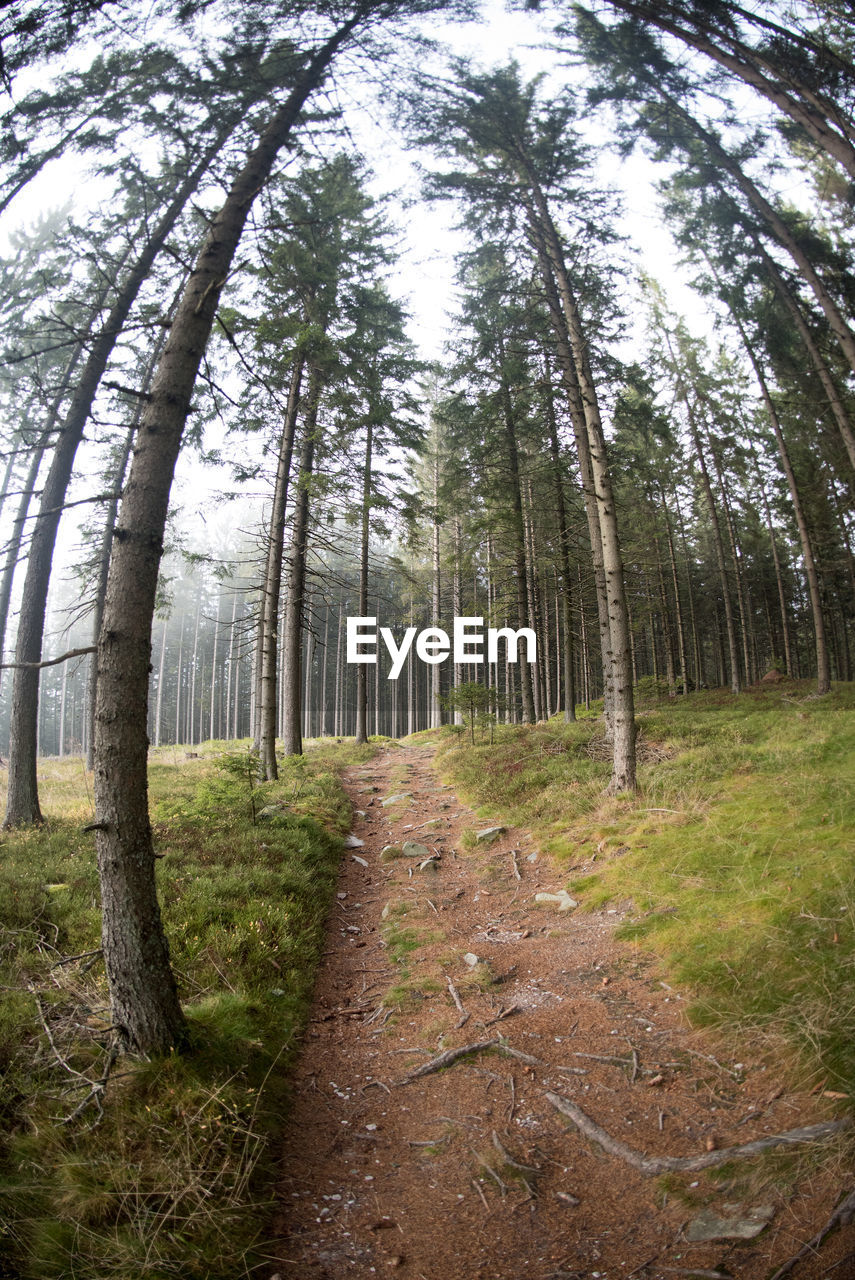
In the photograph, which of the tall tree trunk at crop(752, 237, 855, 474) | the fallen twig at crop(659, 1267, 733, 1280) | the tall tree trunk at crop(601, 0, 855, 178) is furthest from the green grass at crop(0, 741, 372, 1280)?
the tall tree trunk at crop(752, 237, 855, 474)

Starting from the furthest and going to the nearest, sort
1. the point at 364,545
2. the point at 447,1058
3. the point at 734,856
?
1. the point at 364,545
2. the point at 734,856
3. the point at 447,1058

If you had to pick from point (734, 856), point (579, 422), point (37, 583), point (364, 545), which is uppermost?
point (579, 422)

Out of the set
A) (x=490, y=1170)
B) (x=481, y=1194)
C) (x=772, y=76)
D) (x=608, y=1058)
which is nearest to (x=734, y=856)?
(x=608, y=1058)

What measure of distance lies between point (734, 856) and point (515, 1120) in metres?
3.43

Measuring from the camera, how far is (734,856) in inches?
228

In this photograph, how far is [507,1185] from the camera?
3199 millimetres

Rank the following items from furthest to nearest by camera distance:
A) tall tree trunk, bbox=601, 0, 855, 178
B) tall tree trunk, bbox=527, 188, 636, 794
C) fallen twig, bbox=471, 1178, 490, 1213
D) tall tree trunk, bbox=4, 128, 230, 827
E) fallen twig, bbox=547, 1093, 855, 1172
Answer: tall tree trunk, bbox=4, 128, 230, 827 → tall tree trunk, bbox=527, 188, 636, 794 → tall tree trunk, bbox=601, 0, 855, 178 → fallen twig, bbox=471, 1178, 490, 1213 → fallen twig, bbox=547, 1093, 855, 1172

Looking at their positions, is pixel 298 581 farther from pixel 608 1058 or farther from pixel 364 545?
pixel 608 1058

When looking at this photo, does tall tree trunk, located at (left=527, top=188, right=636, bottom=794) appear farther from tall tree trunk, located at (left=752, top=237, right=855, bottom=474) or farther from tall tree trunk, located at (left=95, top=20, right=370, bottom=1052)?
tall tree trunk, located at (left=95, top=20, right=370, bottom=1052)

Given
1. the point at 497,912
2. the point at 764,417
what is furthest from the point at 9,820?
the point at 764,417

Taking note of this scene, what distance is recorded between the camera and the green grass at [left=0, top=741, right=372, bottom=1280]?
275cm

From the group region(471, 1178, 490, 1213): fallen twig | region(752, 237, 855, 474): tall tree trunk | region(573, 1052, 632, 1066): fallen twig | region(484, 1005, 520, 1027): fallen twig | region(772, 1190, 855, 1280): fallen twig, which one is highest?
region(752, 237, 855, 474): tall tree trunk

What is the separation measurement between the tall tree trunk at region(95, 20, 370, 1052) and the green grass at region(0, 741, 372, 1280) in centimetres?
39

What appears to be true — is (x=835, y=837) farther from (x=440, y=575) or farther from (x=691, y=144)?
(x=440, y=575)
